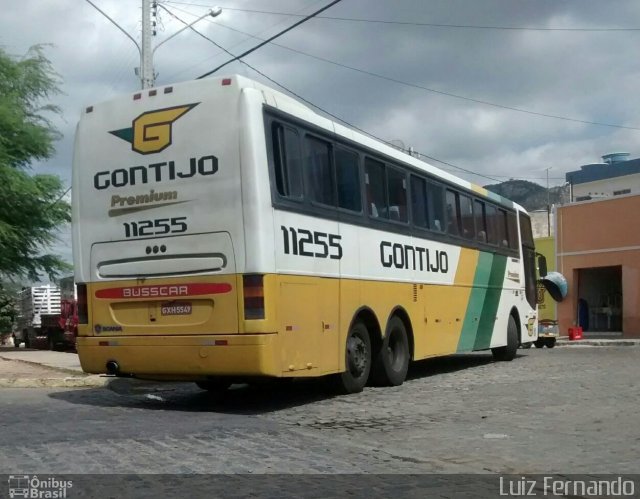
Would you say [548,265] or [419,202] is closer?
[419,202]

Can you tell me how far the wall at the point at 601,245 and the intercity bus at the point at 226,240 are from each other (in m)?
Answer: 21.7

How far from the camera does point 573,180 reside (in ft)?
180

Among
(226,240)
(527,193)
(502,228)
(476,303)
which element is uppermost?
(527,193)

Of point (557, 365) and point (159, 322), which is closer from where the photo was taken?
point (159, 322)

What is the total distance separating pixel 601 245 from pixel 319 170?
79.9 ft

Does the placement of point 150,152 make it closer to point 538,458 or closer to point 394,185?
point 394,185

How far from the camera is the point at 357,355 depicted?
36.9 ft

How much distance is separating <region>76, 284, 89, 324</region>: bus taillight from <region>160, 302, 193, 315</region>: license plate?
1207mm

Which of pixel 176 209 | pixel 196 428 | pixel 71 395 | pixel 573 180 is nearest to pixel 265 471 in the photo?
→ pixel 196 428

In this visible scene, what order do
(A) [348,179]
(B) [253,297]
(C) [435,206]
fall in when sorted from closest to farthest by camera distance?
(B) [253,297] < (A) [348,179] < (C) [435,206]

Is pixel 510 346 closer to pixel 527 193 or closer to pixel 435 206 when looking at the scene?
pixel 435 206

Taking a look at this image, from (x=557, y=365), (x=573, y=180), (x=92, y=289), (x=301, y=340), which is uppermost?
(x=573, y=180)

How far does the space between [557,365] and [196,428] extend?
9.74m

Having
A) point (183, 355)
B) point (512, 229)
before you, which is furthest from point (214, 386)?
point (512, 229)
